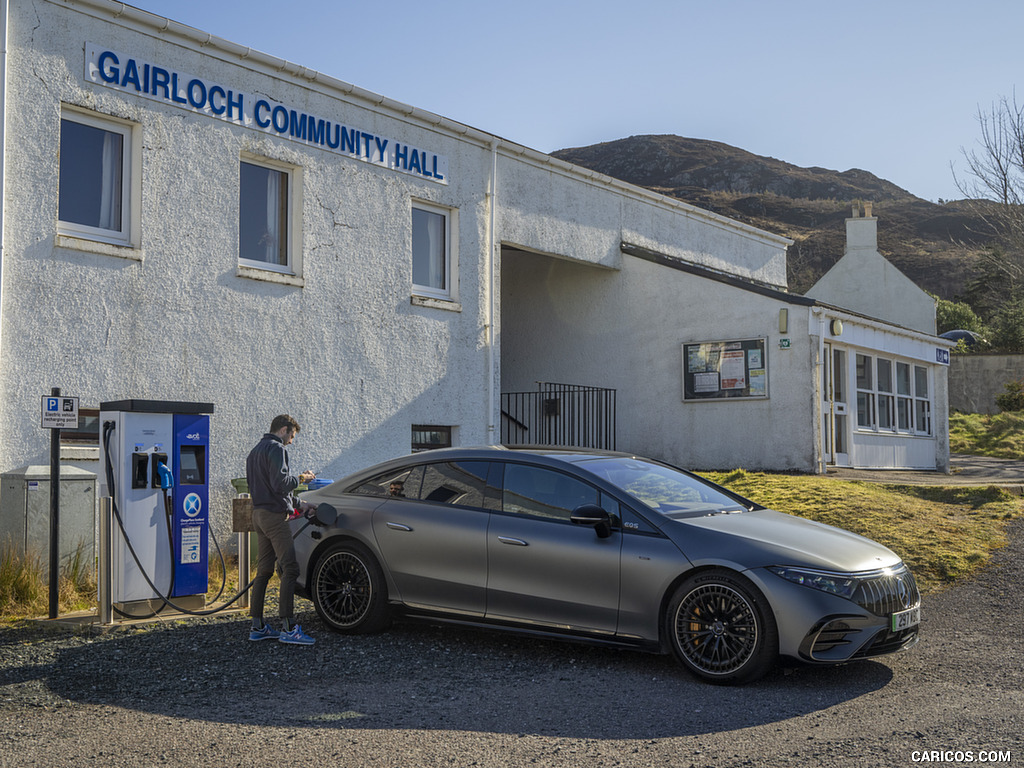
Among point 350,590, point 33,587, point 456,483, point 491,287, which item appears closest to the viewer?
point 456,483

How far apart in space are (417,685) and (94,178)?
6829 millimetres

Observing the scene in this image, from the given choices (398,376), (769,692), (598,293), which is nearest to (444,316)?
(398,376)

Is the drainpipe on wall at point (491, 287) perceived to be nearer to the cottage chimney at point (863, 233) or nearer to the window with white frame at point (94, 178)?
the window with white frame at point (94, 178)

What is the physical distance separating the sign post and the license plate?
619 cm

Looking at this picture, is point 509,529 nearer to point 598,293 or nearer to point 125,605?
point 125,605

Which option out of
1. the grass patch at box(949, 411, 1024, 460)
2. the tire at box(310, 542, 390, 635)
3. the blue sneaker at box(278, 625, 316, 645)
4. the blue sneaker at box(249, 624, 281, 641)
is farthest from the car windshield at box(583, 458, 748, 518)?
the grass patch at box(949, 411, 1024, 460)

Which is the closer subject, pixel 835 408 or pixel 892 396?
pixel 835 408

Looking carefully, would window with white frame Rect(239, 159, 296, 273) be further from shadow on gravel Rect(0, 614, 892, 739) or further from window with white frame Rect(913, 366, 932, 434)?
window with white frame Rect(913, 366, 932, 434)

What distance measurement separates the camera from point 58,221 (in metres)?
9.99

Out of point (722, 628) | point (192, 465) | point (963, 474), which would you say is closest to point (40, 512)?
point (192, 465)

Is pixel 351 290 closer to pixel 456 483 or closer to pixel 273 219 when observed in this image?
pixel 273 219

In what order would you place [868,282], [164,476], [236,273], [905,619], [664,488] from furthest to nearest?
[868,282] → [236,273] → [164,476] → [664,488] → [905,619]

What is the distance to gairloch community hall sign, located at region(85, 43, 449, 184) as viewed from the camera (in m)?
10.4

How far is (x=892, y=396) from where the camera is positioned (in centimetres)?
1967
